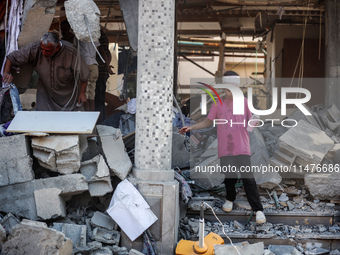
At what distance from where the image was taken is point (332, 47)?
10.2m

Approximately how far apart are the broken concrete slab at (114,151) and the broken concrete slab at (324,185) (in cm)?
261

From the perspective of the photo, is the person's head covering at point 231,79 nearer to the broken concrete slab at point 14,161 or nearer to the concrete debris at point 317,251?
the concrete debris at point 317,251

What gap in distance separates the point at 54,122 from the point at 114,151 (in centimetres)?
87

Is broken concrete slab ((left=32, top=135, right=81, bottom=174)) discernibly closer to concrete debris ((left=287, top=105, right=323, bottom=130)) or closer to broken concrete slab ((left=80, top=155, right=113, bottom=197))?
broken concrete slab ((left=80, top=155, right=113, bottom=197))

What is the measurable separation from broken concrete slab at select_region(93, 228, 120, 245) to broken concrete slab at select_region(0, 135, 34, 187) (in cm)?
108

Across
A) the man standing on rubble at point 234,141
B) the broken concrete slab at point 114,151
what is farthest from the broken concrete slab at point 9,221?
the man standing on rubble at point 234,141

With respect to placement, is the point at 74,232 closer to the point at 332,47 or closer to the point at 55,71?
the point at 55,71

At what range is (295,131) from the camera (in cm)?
750

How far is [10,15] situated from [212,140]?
153 inches

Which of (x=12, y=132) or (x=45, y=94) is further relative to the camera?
(x=45, y=94)

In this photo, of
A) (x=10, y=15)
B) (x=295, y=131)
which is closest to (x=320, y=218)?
(x=295, y=131)

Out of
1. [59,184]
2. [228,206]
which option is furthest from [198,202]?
[59,184]

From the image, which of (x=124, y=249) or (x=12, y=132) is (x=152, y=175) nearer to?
(x=124, y=249)

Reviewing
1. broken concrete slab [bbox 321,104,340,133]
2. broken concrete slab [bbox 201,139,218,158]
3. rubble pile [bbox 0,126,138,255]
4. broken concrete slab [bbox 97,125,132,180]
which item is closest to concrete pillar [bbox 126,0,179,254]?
broken concrete slab [bbox 97,125,132,180]
